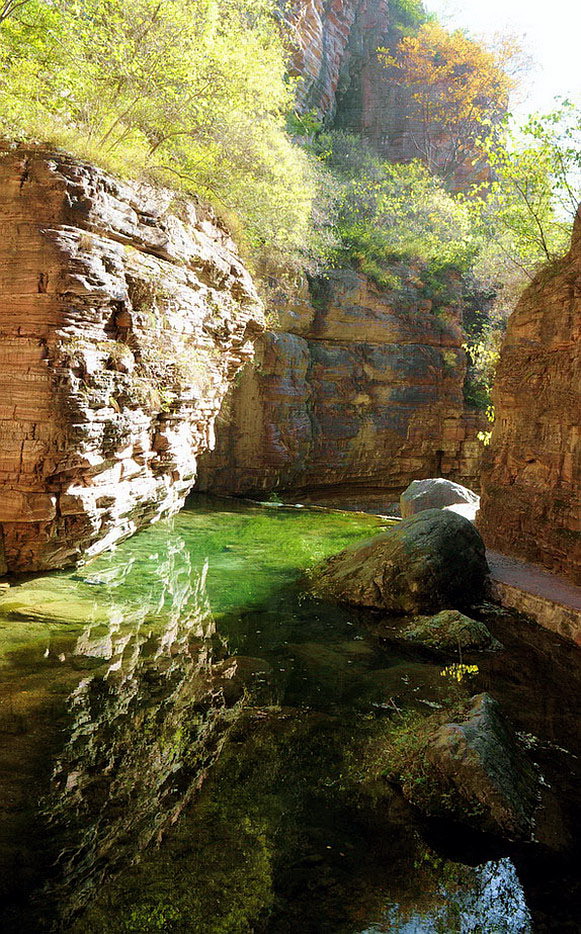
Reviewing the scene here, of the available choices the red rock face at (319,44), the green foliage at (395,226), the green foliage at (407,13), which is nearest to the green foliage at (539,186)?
the green foliage at (395,226)

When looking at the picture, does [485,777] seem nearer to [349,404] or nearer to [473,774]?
[473,774]

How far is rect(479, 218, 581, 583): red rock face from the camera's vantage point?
923 centimetres

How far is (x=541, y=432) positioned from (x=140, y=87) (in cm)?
967

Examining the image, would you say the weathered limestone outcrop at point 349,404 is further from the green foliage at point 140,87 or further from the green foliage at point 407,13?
the green foliage at point 407,13

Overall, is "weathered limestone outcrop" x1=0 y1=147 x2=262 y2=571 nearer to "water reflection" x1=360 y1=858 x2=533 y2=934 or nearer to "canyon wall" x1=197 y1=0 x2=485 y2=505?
"water reflection" x1=360 y1=858 x2=533 y2=934

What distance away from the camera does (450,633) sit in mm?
7840

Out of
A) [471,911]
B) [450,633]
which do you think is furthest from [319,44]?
[471,911]

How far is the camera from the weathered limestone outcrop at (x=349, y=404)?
21562 millimetres

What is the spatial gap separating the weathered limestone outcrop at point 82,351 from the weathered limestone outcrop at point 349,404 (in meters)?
9.40

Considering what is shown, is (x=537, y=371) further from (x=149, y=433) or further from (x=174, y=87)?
(x=174, y=87)

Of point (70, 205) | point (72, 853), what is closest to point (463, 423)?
point (70, 205)

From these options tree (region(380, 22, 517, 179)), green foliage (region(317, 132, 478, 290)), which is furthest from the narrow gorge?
tree (region(380, 22, 517, 179))

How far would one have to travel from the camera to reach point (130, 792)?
4.42 meters

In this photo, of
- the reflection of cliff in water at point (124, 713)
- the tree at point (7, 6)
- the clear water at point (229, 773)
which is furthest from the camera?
the tree at point (7, 6)
